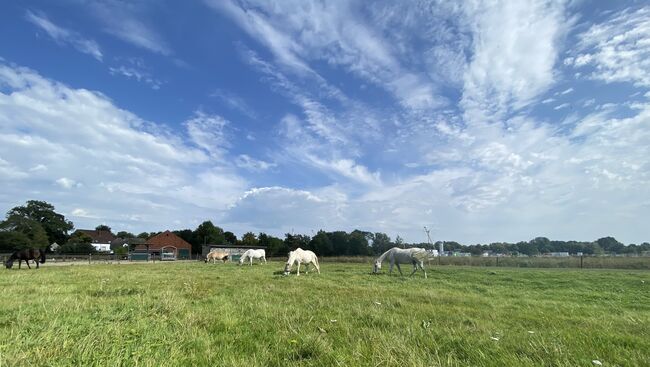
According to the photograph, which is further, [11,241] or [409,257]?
[11,241]

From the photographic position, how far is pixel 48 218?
10838 centimetres

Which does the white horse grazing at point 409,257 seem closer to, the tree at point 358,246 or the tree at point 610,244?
the tree at point 358,246

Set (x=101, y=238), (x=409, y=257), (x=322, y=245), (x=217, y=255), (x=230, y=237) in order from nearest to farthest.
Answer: (x=409, y=257)
(x=217, y=255)
(x=322, y=245)
(x=230, y=237)
(x=101, y=238)

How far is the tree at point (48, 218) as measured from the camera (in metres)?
105

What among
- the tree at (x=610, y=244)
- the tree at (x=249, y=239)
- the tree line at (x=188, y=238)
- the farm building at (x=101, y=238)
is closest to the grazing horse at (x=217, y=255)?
the tree line at (x=188, y=238)

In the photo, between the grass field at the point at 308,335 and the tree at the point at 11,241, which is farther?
the tree at the point at 11,241

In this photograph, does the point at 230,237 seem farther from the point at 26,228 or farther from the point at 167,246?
the point at 26,228

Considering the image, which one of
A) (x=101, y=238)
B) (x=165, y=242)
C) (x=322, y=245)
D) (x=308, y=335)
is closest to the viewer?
(x=308, y=335)

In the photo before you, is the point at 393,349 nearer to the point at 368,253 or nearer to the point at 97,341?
the point at 97,341

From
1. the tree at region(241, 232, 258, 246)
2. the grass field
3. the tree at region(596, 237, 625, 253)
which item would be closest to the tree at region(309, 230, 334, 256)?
the tree at region(241, 232, 258, 246)

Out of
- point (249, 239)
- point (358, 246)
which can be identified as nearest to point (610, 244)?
point (358, 246)

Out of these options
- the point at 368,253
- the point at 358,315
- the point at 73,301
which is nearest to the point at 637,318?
the point at 358,315

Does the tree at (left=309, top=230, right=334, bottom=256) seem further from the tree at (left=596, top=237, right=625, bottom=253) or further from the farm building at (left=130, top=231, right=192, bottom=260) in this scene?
the tree at (left=596, top=237, right=625, bottom=253)

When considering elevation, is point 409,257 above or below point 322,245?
below
